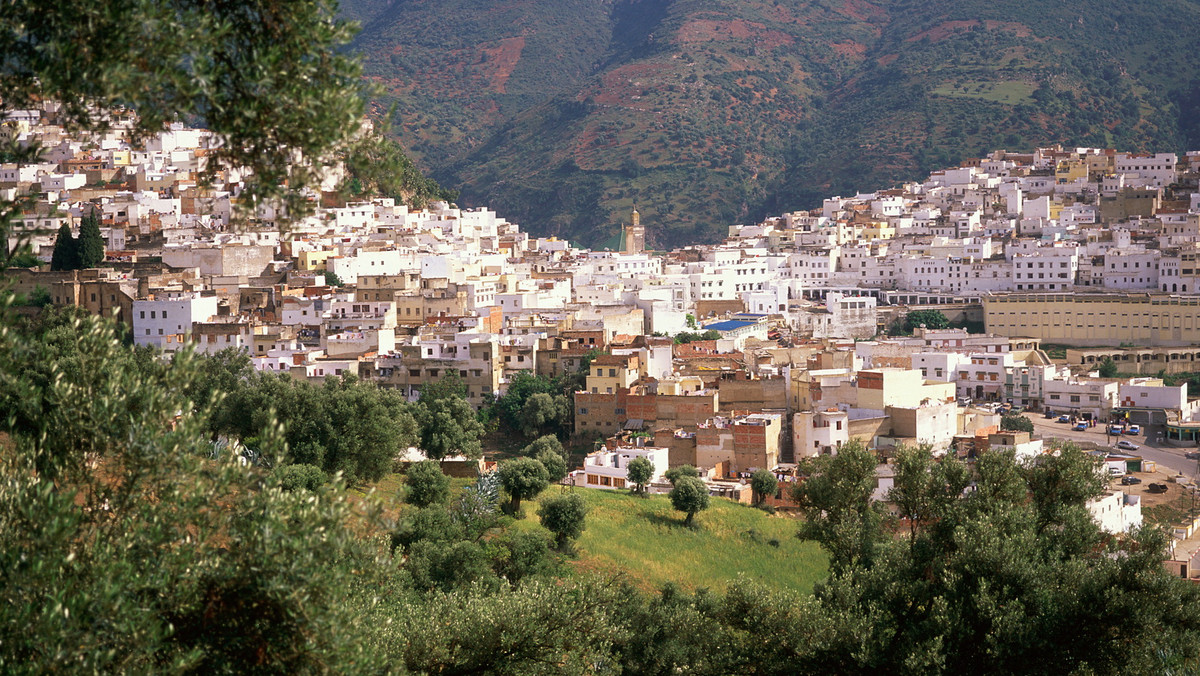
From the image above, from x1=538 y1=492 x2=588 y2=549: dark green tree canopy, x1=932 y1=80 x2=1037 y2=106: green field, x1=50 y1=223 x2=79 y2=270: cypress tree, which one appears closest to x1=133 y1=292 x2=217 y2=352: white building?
x1=50 y1=223 x2=79 y2=270: cypress tree

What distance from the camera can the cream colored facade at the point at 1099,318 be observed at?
53.7 meters

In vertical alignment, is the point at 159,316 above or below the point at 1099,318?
above

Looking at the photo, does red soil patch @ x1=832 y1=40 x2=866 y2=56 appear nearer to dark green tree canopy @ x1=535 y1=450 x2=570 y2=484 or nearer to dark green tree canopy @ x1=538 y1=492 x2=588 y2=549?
dark green tree canopy @ x1=535 y1=450 x2=570 y2=484

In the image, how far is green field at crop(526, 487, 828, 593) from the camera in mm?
24734

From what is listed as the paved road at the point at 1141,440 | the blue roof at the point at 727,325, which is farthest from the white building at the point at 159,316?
the paved road at the point at 1141,440

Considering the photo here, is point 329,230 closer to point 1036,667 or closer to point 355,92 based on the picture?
point 1036,667

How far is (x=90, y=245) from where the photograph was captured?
145ft

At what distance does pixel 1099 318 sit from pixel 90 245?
36.7 meters

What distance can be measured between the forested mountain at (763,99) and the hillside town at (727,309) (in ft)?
74.8

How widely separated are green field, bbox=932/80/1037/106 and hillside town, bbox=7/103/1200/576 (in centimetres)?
2651

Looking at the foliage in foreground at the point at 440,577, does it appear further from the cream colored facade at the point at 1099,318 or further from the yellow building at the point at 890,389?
the cream colored facade at the point at 1099,318

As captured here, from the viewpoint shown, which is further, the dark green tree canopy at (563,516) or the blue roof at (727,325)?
the blue roof at (727,325)

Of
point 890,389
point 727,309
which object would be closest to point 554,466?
point 890,389

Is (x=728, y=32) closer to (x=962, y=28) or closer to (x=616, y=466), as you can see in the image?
(x=962, y=28)
